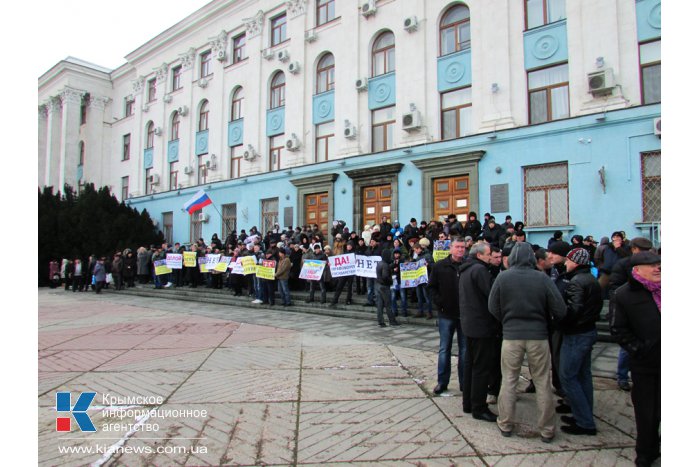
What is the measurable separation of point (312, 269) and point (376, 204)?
606 cm

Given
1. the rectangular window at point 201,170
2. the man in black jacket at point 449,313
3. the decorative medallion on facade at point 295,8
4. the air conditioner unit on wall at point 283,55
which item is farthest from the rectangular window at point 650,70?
the rectangular window at point 201,170

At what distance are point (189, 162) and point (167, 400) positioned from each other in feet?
79.3

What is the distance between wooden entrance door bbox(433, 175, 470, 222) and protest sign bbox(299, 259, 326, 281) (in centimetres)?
568

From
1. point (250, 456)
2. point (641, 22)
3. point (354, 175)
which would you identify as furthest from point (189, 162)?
point (250, 456)

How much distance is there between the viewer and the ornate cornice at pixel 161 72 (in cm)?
2882

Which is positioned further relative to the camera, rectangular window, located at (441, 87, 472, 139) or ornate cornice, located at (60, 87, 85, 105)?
ornate cornice, located at (60, 87, 85, 105)

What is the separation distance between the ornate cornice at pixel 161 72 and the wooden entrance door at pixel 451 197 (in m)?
22.2

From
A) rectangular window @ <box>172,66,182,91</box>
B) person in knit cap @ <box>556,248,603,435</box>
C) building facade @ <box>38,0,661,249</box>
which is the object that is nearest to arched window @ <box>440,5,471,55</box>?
building facade @ <box>38,0,661,249</box>

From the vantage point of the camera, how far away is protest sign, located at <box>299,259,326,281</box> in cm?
1265

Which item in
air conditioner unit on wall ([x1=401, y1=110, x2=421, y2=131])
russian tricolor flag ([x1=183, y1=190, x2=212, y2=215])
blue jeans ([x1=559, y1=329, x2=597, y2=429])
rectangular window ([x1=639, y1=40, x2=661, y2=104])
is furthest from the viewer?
russian tricolor flag ([x1=183, y1=190, x2=212, y2=215])

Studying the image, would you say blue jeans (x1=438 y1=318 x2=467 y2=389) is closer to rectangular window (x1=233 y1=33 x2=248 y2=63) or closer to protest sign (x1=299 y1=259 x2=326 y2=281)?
protest sign (x1=299 y1=259 x2=326 y2=281)

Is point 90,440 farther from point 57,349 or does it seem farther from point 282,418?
point 57,349

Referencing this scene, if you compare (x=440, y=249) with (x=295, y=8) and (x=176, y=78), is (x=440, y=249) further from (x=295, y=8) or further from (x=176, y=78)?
(x=176, y=78)

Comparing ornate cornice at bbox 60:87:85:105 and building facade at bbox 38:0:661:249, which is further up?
ornate cornice at bbox 60:87:85:105
